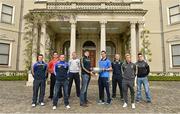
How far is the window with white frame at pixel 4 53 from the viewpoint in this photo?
1922cm

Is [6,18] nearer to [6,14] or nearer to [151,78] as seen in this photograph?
[6,14]

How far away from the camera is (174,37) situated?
1953cm

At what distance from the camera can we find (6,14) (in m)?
19.8

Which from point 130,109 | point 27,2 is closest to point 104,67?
point 130,109

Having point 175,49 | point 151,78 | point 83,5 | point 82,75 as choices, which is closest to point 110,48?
point 151,78

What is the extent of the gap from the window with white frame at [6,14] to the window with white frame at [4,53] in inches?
98.2

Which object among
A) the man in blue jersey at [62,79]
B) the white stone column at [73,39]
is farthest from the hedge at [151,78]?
the man in blue jersey at [62,79]

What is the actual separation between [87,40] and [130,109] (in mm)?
15074

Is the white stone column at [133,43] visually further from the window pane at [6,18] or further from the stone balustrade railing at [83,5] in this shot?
the window pane at [6,18]

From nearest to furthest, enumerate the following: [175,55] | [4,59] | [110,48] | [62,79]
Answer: [62,79] → [4,59] → [175,55] → [110,48]

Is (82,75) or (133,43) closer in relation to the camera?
(82,75)

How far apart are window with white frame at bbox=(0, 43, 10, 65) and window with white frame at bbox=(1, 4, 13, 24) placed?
8.19 feet

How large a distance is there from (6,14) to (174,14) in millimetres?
17240

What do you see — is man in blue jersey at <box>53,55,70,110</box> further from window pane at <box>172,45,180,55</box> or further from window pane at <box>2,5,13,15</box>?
window pane at <box>172,45,180,55</box>
